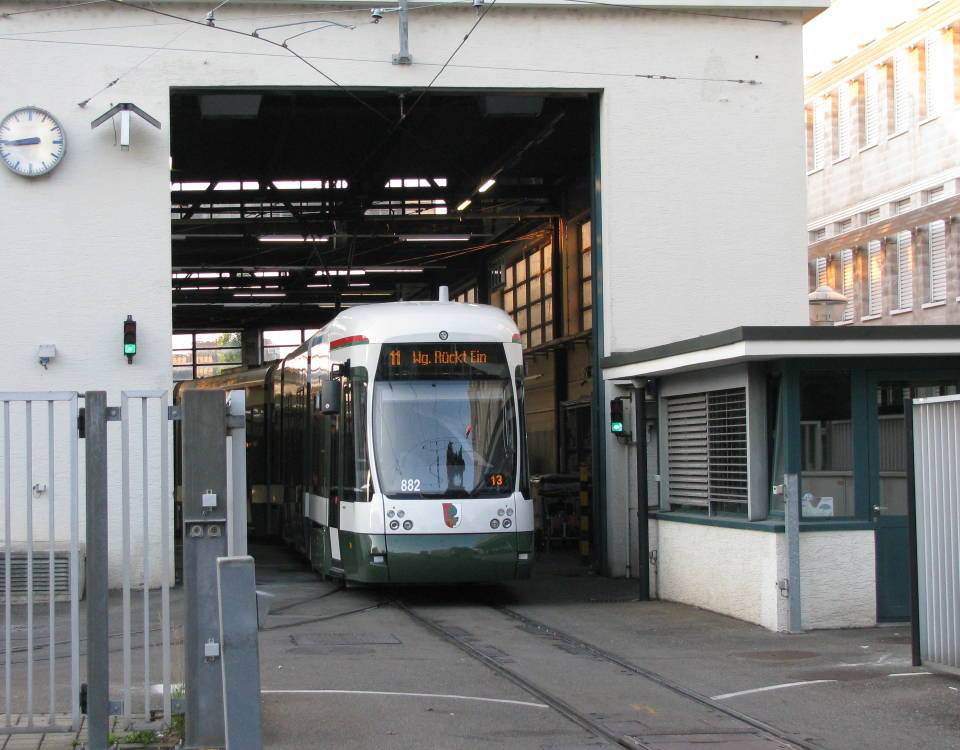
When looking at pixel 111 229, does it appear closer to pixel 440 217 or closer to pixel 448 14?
pixel 448 14

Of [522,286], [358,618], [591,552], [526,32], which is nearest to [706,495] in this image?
[358,618]

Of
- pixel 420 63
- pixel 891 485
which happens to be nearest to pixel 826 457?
pixel 891 485

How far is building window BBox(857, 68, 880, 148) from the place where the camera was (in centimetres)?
4100

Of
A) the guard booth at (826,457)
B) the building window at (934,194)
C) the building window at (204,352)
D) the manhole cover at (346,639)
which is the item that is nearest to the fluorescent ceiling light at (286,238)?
the guard booth at (826,457)

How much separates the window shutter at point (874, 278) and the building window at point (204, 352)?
22.3 metres

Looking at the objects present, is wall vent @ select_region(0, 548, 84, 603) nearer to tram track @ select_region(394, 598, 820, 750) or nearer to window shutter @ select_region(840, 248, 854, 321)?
tram track @ select_region(394, 598, 820, 750)

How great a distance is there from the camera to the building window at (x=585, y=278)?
Result: 90.9 ft

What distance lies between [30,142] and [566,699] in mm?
12154

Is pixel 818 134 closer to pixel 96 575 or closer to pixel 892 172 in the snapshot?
pixel 892 172

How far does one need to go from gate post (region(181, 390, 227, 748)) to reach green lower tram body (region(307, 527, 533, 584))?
8.06m

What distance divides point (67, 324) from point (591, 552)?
819 centimetres

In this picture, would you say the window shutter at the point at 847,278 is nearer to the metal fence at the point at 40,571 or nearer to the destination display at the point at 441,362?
the destination display at the point at 441,362

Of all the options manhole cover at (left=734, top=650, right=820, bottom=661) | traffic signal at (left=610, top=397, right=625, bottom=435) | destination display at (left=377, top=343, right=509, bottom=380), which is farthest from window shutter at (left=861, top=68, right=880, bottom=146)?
manhole cover at (left=734, top=650, right=820, bottom=661)

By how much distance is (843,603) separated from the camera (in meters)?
14.5
